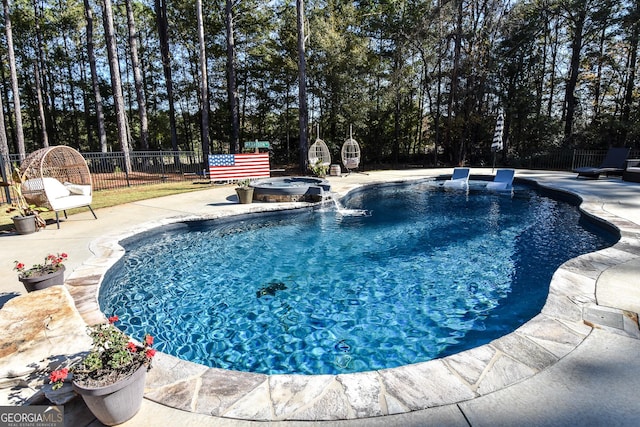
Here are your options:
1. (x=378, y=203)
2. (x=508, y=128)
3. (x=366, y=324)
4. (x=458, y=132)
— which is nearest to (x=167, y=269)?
(x=366, y=324)

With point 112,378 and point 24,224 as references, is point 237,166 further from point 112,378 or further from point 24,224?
point 112,378

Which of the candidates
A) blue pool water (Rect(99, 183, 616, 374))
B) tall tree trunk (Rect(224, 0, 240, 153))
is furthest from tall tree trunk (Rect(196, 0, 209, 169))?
blue pool water (Rect(99, 183, 616, 374))

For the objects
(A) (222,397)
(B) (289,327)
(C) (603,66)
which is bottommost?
(B) (289,327)

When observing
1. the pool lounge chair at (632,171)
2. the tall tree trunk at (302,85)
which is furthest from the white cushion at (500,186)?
the tall tree trunk at (302,85)

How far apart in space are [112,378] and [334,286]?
2.86 m

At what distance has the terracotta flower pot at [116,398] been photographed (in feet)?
4.98

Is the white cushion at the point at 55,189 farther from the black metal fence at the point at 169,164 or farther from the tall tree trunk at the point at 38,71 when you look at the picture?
the tall tree trunk at the point at 38,71

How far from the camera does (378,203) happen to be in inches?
372

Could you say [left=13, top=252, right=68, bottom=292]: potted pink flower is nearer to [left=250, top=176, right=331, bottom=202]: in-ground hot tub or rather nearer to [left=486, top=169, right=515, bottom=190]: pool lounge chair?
[left=250, top=176, right=331, bottom=202]: in-ground hot tub

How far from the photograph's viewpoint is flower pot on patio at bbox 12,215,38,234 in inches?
206

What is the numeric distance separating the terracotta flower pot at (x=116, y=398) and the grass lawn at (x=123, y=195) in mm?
6051

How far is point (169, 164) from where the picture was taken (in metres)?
14.5

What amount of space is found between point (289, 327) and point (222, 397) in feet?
4.97

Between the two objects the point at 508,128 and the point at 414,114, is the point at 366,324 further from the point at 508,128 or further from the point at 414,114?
the point at 414,114
